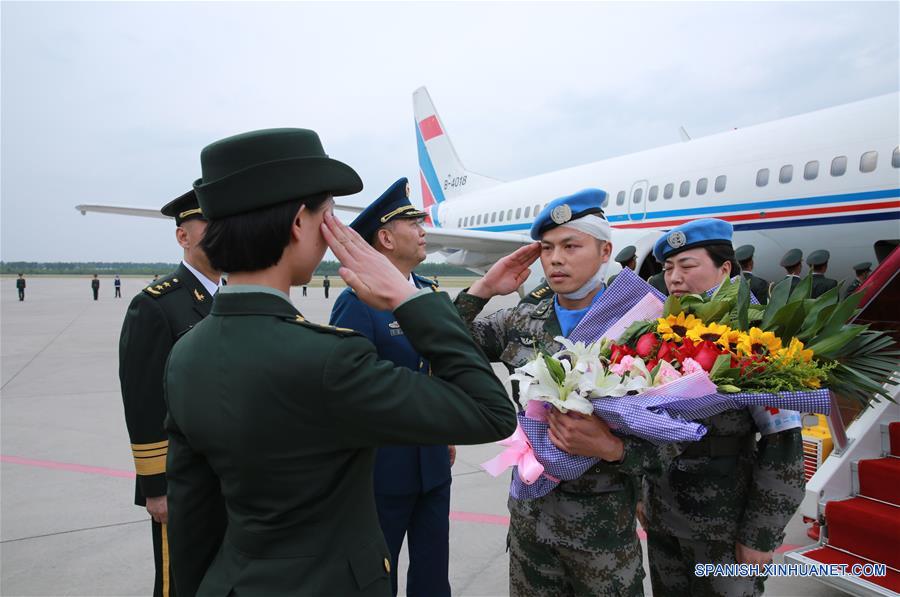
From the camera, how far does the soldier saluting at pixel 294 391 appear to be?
0.98 metres

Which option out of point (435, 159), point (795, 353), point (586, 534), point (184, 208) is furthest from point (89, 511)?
point (435, 159)

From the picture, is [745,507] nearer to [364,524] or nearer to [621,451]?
[621,451]

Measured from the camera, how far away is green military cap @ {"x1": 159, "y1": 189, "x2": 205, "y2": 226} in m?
2.54

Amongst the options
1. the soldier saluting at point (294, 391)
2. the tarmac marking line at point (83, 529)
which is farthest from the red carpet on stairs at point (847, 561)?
the tarmac marking line at point (83, 529)

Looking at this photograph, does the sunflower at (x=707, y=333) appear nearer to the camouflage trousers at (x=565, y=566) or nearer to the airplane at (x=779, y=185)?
the camouflage trousers at (x=565, y=566)

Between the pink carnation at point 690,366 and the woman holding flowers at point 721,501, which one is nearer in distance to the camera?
the pink carnation at point 690,366

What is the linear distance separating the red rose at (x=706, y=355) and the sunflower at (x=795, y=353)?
17cm

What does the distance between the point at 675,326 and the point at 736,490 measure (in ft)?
2.52

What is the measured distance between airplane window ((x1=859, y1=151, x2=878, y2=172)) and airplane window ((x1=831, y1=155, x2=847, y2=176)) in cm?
17

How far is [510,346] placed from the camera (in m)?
2.26

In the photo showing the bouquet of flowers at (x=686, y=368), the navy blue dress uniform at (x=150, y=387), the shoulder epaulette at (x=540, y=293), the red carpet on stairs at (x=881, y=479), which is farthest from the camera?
the red carpet on stairs at (x=881, y=479)

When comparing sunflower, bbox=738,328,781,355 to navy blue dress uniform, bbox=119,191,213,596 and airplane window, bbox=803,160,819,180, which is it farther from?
airplane window, bbox=803,160,819,180

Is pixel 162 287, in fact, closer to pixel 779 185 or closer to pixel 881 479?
pixel 881 479

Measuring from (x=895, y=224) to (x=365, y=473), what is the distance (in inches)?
318
